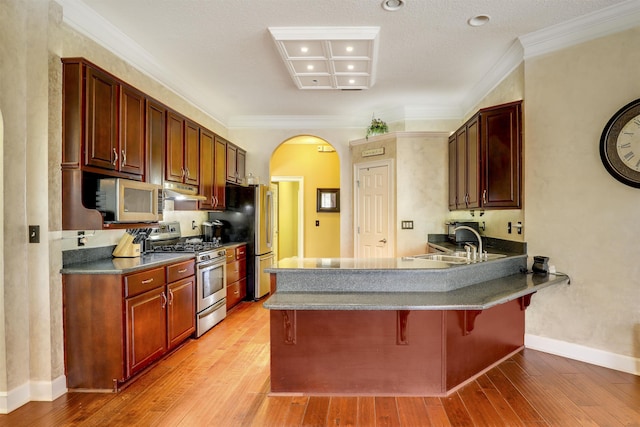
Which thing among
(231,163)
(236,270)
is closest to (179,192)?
(236,270)

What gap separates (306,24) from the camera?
124 inches

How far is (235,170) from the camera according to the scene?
550 cm

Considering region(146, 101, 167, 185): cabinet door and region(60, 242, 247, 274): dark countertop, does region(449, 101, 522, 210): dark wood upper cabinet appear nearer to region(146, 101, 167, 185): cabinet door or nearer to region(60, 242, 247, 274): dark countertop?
region(60, 242, 247, 274): dark countertop

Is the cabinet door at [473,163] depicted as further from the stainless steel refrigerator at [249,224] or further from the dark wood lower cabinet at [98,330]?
the dark wood lower cabinet at [98,330]

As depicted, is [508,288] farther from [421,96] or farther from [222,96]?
[222,96]

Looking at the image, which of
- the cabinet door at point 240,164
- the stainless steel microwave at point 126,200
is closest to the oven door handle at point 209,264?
the stainless steel microwave at point 126,200

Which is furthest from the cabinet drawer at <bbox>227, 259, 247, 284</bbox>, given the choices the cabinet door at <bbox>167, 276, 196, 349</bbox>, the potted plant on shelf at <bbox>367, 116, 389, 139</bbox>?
the potted plant on shelf at <bbox>367, 116, 389, 139</bbox>

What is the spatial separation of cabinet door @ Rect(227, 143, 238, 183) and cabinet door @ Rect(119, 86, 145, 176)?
206cm

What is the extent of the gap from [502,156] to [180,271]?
3272mm

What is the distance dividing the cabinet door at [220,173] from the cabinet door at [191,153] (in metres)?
0.50

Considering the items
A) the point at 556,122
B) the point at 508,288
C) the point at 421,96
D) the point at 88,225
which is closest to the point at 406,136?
the point at 421,96

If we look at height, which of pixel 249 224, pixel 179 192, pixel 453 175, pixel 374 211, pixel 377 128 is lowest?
pixel 249 224

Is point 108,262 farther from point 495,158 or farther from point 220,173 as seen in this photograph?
point 495,158

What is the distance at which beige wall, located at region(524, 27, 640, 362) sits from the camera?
2.89 m
